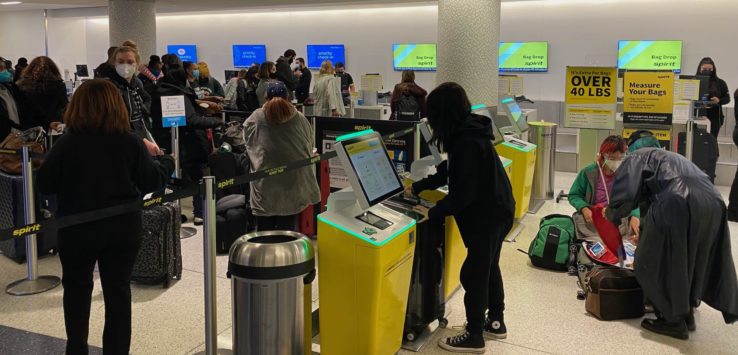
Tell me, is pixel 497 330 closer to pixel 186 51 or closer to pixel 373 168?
pixel 373 168

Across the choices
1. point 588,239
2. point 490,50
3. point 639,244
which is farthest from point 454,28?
point 639,244

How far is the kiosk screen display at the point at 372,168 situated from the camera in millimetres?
3193

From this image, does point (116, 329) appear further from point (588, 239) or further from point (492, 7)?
point (492, 7)

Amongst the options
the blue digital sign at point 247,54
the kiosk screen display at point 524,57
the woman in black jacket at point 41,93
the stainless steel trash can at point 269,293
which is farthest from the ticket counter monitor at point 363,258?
the blue digital sign at point 247,54

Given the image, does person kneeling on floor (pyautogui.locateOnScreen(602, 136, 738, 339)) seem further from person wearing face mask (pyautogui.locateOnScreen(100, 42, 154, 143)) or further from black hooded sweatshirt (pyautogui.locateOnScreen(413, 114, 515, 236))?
person wearing face mask (pyautogui.locateOnScreen(100, 42, 154, 143))

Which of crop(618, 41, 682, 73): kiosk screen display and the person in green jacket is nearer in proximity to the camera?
the person in green jacket

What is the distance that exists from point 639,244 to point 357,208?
1.87 meters

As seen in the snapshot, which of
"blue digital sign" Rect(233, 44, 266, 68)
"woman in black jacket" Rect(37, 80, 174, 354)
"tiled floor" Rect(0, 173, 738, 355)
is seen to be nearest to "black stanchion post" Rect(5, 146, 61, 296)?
"tiled floor" Rect(0, 173, 738, 355)

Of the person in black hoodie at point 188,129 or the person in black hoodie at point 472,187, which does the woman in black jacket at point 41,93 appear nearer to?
the person in black hoodie at point 188,129

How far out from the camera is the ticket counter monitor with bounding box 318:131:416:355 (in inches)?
124

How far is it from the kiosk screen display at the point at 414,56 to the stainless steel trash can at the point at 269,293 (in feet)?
39.7

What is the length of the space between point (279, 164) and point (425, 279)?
59.3 inches

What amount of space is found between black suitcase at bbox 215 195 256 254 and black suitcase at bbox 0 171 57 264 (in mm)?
1319

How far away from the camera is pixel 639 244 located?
4.14m
